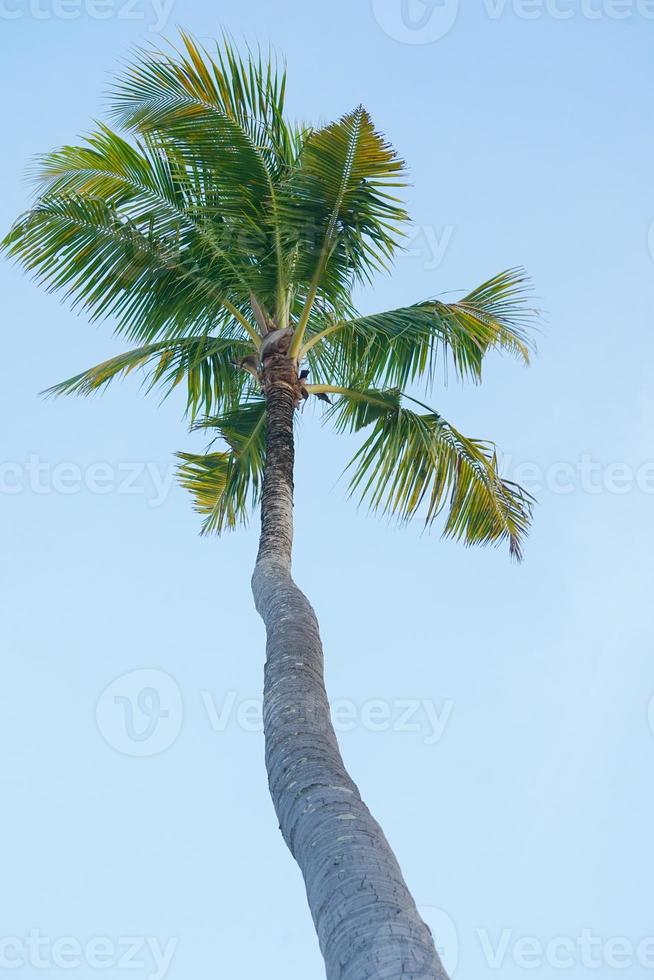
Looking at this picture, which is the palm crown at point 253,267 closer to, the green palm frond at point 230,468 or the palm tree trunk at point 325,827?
the green palm frond at point 230,468

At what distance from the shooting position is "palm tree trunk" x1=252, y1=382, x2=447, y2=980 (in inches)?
112

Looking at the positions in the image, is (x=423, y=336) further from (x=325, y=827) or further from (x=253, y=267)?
(x=325, y=827)

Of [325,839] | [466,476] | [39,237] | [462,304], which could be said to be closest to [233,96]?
[39,237]

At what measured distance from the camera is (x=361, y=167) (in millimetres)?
7625

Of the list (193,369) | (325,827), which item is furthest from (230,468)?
(325,827)

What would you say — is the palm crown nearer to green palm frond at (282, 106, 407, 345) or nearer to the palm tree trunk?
green palm frond at (282, 106, 407, 345)

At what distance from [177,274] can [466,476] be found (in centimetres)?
311

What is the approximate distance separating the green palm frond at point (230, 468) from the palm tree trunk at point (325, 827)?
11.2ft

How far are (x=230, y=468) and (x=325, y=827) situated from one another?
21.1 ft

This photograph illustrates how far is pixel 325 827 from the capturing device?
3480 millimetres

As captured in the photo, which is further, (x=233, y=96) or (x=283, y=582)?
(x=233, y=96)

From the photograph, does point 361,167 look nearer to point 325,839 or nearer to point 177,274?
point 177,274

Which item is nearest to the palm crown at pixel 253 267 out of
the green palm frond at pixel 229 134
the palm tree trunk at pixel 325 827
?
the green palm frond at pixel 229 134

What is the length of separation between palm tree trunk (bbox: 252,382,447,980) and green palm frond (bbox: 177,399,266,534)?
3407mm
